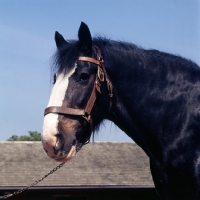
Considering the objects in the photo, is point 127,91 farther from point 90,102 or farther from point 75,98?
point 75,98

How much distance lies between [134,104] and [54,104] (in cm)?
83

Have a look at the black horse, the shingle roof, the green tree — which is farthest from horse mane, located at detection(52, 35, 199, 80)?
the green tree

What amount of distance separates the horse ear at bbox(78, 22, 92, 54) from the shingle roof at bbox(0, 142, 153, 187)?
1236 centimetres

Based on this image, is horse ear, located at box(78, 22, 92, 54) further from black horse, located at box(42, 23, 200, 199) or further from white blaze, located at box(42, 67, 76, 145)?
white blaze, located at box(42, 67, 76, 145)

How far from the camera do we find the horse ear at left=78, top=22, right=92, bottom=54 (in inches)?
164

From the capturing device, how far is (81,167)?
18.1m

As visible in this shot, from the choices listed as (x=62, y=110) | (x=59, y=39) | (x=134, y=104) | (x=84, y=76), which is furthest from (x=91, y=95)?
(x=59, y=39)

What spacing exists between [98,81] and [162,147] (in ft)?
2.81

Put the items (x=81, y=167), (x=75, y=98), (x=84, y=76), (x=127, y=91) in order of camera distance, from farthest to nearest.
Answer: (x=81, y=167), (x=127, y=91), (x=84, y=76), (x=75, y=98)

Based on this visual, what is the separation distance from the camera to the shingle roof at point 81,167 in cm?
1672

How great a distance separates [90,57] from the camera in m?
4.20

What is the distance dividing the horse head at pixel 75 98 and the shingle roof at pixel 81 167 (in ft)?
40.3

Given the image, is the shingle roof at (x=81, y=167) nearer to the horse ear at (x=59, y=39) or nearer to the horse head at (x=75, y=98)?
the horse ear at (x=59, y=39)

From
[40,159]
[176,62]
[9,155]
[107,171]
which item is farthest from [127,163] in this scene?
[176,62]
